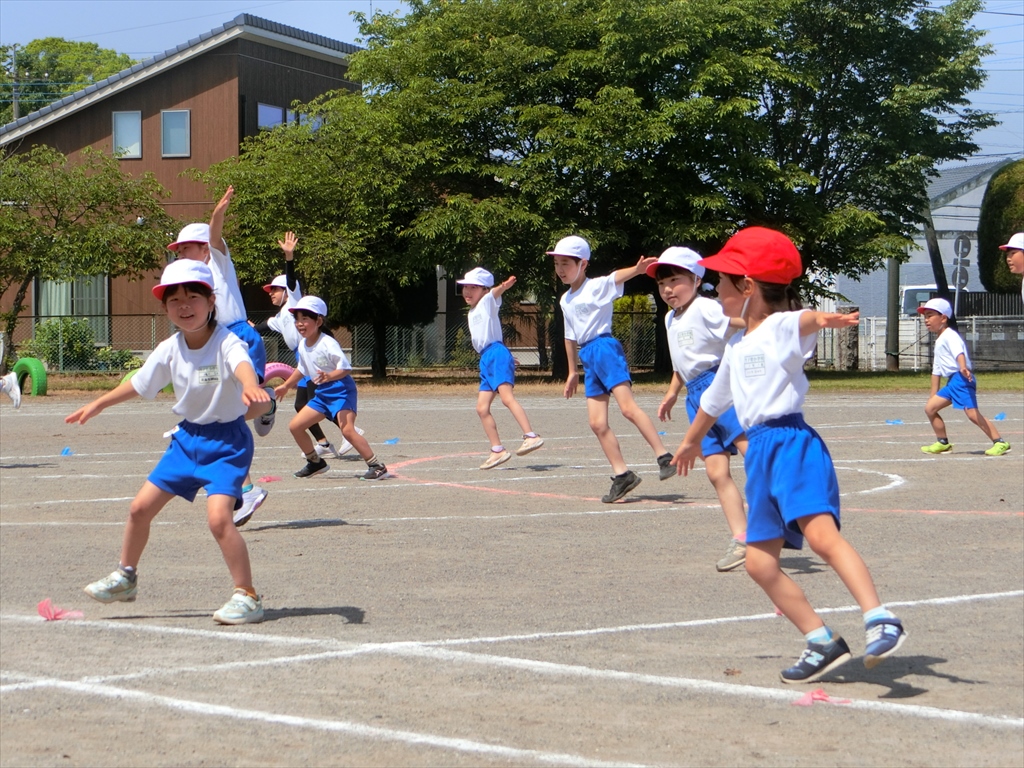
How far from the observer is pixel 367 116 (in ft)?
117

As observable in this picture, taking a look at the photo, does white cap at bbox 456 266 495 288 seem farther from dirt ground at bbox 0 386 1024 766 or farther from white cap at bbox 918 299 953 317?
white cap at bbox 918 299 953 317

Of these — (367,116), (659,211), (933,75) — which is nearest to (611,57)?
(659,211)

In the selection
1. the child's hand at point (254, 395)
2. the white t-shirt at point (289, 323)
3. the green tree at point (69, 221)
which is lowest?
the child's hand at point (254, 395)

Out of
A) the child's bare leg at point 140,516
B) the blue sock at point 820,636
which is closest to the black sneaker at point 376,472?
the child's bare leg at point 140,516

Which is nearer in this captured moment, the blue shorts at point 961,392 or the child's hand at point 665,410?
the child's hand at point 665,410

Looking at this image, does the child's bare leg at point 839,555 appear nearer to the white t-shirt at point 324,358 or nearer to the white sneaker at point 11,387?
the white t-shirt at point 324,358

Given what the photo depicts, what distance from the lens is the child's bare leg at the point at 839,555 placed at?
529 cm

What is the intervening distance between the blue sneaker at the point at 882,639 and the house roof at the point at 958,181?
62700 mm

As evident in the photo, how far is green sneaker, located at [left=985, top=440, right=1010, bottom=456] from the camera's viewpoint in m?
15.2

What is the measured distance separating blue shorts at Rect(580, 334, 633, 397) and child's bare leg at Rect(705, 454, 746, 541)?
9.66ft

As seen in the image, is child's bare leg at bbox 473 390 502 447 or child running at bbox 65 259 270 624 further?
→ child's bare leg at bbox 473 390 502 447

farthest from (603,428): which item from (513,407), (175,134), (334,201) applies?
(175,134)

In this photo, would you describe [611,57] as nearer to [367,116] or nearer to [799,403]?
[367,116]

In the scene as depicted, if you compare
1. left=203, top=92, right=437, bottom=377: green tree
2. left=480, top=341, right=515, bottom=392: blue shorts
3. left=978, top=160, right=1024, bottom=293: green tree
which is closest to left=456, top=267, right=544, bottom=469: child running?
left=480, top=341, right=515, bottom=392: blue shorts
